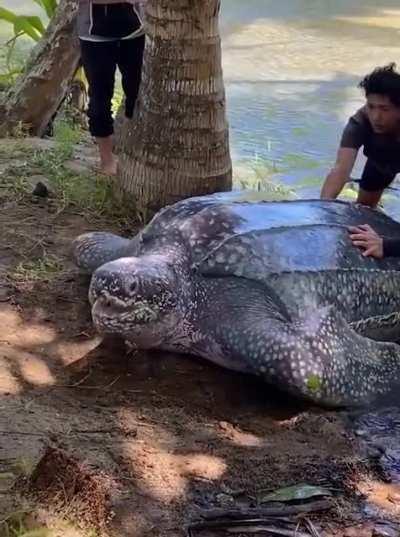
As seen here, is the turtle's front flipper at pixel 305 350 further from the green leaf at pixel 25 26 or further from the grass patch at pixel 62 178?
the green leaf at pixel 25 26

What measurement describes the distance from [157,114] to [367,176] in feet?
3.89

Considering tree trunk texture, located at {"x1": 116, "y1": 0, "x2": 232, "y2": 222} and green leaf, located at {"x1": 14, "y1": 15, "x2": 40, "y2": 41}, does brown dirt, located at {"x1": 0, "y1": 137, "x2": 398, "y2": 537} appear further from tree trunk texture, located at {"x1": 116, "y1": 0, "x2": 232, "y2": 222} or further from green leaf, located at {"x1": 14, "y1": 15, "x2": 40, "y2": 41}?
green leaf, located at {"x1": 14, "y1": 15, "x2": 40, "y2": 41}

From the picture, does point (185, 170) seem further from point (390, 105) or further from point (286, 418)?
point (286, 418)

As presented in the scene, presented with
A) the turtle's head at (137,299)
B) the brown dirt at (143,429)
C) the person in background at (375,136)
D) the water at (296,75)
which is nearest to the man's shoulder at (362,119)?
the person in background at (375,136)

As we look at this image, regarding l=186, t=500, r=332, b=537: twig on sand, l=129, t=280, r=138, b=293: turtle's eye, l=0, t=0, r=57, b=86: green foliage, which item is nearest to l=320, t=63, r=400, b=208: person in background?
l=129, t=280, r=138, b=293: turtle's eye

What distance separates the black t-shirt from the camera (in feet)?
14.7

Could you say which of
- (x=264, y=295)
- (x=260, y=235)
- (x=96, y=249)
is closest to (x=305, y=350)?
(x=264, y=295)

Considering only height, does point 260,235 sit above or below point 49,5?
below

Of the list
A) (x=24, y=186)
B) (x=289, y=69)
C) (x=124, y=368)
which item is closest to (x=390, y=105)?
(x=124, y=368)

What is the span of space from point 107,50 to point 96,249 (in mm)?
1350

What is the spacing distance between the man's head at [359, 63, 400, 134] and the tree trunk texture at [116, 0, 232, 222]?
0.76 metres

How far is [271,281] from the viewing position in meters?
3.71

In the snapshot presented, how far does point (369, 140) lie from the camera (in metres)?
4.54

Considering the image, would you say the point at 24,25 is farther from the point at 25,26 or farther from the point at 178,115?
the point at 178,115
